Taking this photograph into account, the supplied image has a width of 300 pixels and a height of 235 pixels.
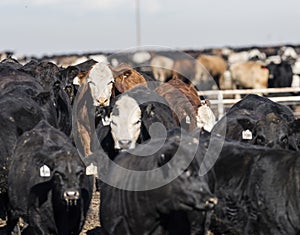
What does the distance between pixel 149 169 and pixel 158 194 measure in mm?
245

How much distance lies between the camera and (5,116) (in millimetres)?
10195

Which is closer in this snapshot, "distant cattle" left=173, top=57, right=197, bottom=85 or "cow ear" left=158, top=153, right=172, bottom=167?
"cow ear" left=158, top=153, right=172, bottom=167

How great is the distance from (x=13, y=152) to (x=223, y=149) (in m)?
2.21

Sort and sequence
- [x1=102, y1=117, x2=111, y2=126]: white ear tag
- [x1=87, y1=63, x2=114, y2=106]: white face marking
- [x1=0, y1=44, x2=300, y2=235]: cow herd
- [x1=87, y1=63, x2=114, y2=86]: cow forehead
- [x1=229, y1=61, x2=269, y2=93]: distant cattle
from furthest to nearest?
[x1=229, y1=61, x2=269, y2=93]: distant cattle
[x1=87, y1=63, x2=114, y2=86]: cow forehead
[x1=87, y1=63, x2=114, y2=106]: white face marking
[x1=102, y1=117, x2=111, y2=126]: white ear tag
[x1=0, y1=44, x2=300, y2=235]: cow herd

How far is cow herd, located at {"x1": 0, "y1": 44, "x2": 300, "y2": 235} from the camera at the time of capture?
724 centimetres

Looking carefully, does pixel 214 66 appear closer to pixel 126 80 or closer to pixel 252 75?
pixel 252 75

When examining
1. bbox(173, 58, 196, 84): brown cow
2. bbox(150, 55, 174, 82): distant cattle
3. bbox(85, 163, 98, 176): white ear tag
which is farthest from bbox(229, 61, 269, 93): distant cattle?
bbox(85, 163, 98, 176): white ear tag

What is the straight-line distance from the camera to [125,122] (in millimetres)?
9422

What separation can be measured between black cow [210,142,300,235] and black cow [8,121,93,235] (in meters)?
1.27

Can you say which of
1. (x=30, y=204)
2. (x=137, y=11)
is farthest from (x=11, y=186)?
(x=137, y=11)

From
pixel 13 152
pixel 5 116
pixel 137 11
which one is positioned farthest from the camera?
pixel 137 11

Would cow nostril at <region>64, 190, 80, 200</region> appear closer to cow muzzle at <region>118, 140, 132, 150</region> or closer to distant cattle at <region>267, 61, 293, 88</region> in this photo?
cow muzzle at <region>118, 140, 132, 150</region>

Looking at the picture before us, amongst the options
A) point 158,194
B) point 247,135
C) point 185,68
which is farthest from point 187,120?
point 185,68

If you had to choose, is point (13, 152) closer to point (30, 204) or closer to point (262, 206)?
point (30, 204)
